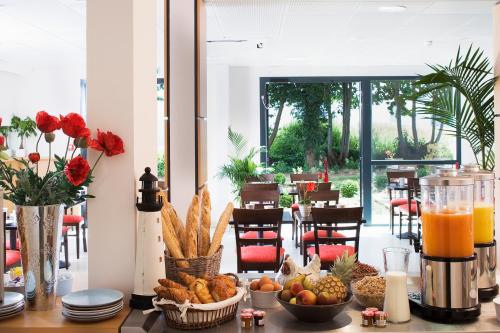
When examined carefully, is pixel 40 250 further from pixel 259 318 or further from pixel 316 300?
pixel 316 300

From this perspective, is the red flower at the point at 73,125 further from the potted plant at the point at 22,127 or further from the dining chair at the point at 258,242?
the potted plant at the point at 22,127

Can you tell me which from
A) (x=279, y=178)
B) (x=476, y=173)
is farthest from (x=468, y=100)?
(x=279, y=178)

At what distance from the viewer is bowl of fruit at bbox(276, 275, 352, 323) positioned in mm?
1827

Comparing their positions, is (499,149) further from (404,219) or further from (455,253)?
(404,219)

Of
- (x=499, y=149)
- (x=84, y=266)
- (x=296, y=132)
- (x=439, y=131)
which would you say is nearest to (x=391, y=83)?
(x=439, y=131)

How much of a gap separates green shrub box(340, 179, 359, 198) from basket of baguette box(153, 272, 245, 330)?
783 cm

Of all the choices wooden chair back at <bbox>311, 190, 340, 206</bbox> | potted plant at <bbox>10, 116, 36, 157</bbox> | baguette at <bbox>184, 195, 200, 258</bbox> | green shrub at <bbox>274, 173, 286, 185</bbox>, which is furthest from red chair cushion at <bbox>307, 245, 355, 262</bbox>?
potted plant at <bbox>10, 116, 36, 157</bbox>

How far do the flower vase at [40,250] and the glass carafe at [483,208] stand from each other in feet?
4.99

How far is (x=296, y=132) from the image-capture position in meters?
9.97

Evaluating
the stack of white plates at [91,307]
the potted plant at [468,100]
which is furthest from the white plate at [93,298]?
the potted plant at [468,100]

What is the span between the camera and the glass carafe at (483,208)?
2086 millimetres

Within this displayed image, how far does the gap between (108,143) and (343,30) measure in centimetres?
500

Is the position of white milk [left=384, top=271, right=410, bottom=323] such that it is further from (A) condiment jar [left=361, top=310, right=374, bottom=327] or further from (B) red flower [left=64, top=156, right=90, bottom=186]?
(B) red flower [left=64, top=156, right=90, bottom=186]

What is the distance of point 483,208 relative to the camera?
2.08 m
